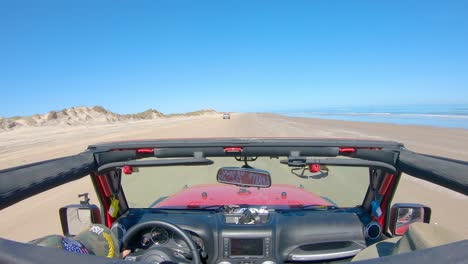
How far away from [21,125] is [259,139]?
67.8 meters

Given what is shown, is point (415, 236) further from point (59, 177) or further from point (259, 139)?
point (59, 177)

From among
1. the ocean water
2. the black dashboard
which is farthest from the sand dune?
the black dashboard

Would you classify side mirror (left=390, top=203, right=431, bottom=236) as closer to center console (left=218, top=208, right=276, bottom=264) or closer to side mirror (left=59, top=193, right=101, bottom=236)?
center console (left=218, top=208, right=276, bottom=264)

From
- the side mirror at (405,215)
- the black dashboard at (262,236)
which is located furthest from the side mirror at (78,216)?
the side mirror at (405,215)

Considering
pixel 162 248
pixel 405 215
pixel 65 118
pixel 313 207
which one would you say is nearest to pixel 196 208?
pixel 162 248

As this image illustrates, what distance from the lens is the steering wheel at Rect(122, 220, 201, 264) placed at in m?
2.26

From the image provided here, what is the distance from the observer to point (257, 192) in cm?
396

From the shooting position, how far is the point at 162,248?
2.46 m

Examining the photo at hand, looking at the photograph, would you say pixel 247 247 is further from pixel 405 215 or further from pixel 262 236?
pixel 405 215

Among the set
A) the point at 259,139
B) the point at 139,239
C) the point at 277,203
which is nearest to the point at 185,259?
the point at 139,239

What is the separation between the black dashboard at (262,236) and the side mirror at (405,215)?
12.2 inches

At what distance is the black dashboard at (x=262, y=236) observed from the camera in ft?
9.11

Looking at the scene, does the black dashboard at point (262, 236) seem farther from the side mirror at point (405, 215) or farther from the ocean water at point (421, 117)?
the ocean water at point (421, 117)

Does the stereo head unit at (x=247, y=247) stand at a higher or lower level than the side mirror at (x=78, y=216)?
lower
